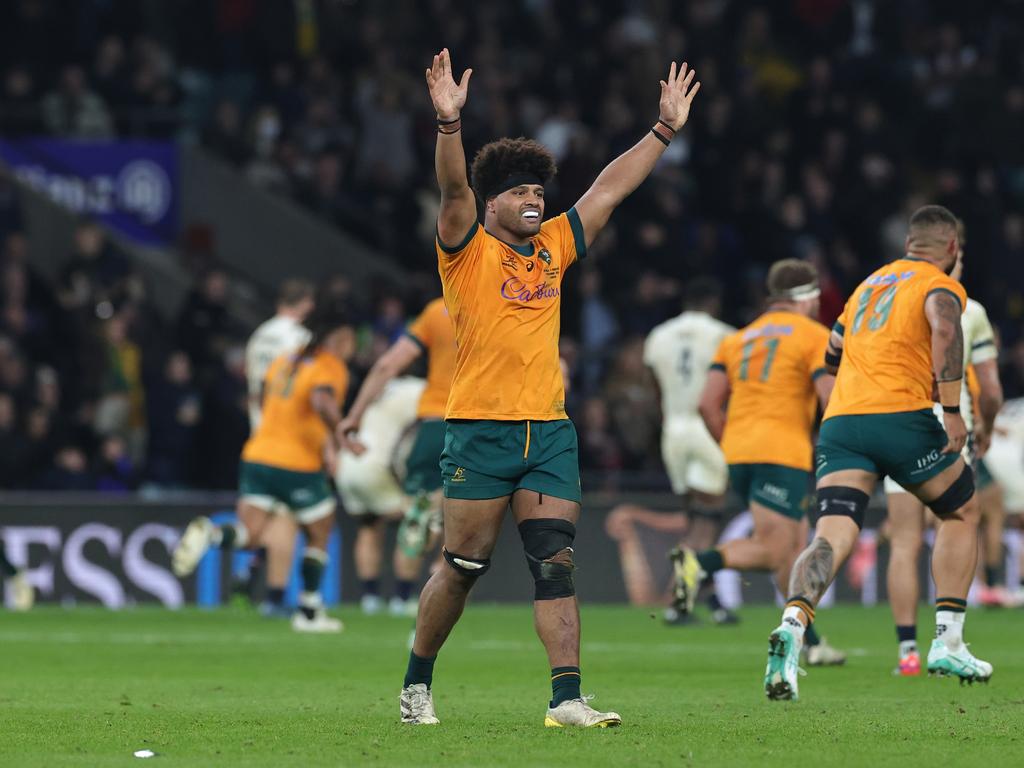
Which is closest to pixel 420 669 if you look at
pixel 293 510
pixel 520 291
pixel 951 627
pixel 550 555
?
A: pixel 550 555

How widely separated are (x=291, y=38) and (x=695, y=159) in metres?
5.17

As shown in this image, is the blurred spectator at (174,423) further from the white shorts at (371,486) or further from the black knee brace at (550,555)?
the black knee brace at (550,555)

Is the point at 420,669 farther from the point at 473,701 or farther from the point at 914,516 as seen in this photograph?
the point at 914,516

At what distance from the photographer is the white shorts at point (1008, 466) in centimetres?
1836

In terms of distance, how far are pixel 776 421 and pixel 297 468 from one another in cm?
477

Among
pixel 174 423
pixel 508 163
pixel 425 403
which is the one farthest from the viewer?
pixel 174 423

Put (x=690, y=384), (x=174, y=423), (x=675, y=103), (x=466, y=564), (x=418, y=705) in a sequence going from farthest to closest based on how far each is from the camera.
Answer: (x=174, y=423) → (x=690, y=384) → (x=675, y=103) → (x=418, y=705) → (x=466, y=564)

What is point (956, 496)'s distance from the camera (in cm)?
1030

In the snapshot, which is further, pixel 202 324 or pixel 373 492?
pixel 202 324

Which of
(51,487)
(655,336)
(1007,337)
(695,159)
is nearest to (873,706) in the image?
(655,336)

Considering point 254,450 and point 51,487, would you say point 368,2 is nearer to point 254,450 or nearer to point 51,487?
point 51,487

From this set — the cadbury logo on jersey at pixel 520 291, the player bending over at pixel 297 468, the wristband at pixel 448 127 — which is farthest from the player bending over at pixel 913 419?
the player bending over at pixel 297 468

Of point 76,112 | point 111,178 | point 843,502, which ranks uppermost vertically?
point 76,112

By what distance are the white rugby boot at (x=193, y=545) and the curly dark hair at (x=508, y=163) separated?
855 cm
